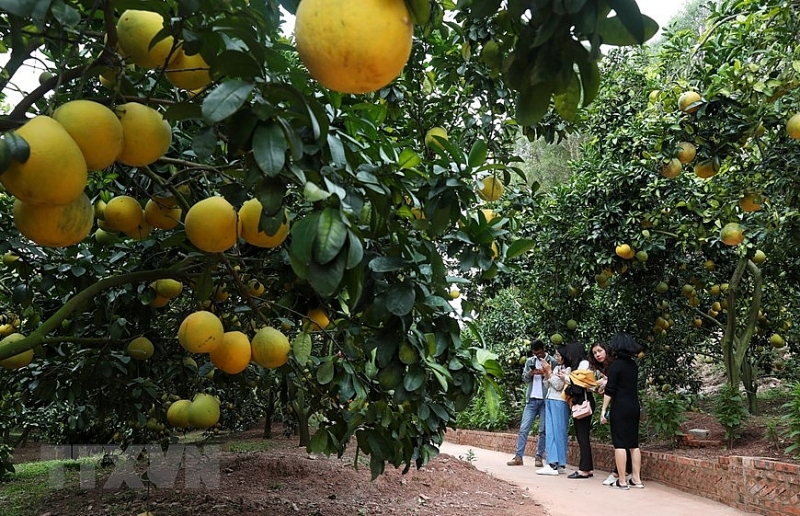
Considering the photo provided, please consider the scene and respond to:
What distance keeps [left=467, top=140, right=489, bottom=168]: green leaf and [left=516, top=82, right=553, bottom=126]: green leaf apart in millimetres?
744

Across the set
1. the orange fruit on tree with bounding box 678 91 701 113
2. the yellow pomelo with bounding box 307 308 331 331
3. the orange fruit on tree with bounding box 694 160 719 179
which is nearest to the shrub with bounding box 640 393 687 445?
the orange fruit on tree with bounding box 694 160 719 179

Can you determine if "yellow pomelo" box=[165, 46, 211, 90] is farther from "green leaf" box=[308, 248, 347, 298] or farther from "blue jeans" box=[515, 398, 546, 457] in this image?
"blue jeans" box=[515, 398, 546, 457]

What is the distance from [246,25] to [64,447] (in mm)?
14474

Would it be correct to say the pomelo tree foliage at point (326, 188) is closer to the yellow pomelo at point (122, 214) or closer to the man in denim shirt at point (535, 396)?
the yellow pomelo at point (122, 214)

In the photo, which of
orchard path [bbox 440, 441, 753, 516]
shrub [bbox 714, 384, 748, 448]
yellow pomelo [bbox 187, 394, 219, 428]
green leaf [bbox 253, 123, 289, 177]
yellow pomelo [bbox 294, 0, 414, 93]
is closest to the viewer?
yellow pomelo [bbox 294, 0, 414, 93]

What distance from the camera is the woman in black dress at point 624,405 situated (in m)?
6.29

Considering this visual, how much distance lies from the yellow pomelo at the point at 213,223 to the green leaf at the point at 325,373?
3.56 feet

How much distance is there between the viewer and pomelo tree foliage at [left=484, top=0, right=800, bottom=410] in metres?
4.78

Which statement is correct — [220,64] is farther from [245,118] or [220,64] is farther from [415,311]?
[415,311]

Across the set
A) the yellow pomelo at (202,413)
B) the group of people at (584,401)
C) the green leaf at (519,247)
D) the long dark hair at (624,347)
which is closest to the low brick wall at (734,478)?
the group of people at (584,401)

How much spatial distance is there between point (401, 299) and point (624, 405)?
16.8 feet

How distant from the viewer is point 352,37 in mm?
1131

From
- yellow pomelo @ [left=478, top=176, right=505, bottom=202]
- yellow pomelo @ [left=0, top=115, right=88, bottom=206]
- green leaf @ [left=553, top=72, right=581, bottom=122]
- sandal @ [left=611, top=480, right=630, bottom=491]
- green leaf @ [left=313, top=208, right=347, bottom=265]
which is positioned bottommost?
sandal @ [left=611, top=480, right=630, bottom=491]

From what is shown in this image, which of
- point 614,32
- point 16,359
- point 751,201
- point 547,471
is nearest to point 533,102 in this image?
point 614,32
